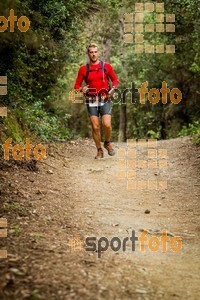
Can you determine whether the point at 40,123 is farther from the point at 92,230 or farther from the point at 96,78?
the point at 92,230

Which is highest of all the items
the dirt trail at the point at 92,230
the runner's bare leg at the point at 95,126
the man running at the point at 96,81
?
the man running at the point at 96,81

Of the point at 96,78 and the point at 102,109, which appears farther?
the point at 102,109

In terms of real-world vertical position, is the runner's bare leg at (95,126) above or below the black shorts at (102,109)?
below

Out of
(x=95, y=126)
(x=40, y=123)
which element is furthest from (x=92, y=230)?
(x=40, y=123)

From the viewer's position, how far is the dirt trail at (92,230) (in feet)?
12.3

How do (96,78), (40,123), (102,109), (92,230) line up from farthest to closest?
(40,123) < (102,109) < (96,78) < (92,230)

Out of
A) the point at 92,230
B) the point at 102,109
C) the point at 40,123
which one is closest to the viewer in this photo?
the point at 92,230

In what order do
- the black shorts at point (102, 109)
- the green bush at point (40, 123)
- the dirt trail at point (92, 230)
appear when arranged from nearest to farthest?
the dirt trail at point (92, 230)
the black shorts at point (102, 109)
the green bush at point (40, 123)

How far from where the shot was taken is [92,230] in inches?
212

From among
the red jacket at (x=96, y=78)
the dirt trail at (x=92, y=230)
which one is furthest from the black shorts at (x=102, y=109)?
the dirt trail at (x=92, y=230)

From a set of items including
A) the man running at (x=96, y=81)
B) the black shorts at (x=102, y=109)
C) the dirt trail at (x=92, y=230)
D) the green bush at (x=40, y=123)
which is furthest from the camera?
the green bush at (x=40, y=123)

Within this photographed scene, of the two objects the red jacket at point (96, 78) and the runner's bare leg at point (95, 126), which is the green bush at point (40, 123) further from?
the red jacket at point (96, 78)

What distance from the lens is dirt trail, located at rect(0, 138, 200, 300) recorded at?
3758mm

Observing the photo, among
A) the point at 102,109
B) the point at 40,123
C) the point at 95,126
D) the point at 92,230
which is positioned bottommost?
the point at 92,230
